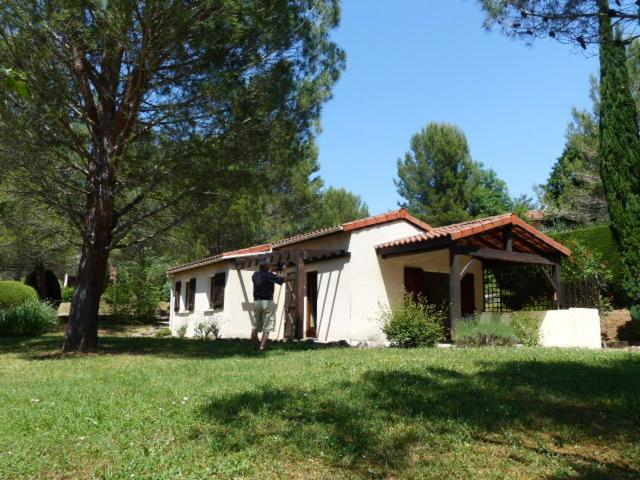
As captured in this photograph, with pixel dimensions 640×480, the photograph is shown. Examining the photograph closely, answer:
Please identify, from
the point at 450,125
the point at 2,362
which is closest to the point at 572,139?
the point at 450,125

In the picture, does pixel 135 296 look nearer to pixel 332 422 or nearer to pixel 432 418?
pixel 332 422

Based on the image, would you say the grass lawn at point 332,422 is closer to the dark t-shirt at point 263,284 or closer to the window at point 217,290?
the dark t-shirt at point 263,284

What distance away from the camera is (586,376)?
6457 mm

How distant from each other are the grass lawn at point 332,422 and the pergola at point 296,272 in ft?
19.8

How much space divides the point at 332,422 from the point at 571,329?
29.1ft

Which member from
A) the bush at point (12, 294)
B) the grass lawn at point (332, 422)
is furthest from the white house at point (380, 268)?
the bush at point (12, 294)

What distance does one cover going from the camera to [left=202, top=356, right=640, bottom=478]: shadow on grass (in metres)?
3.98

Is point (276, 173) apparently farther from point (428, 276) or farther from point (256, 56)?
point (428, 276)

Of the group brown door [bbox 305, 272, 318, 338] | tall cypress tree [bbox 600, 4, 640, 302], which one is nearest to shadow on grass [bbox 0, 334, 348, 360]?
brown door [bbox 305, 272, 318, 338]

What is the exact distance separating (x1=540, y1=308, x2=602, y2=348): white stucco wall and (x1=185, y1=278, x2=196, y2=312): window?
42.5 ft

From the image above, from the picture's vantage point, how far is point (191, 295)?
21.0 m

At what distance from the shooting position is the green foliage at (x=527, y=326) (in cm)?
1158

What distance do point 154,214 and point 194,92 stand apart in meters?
2.84

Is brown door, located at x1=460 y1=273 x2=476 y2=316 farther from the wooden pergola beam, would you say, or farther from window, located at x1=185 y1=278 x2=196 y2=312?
window, located at x1=185 y1=278 x2=196 y2=312
